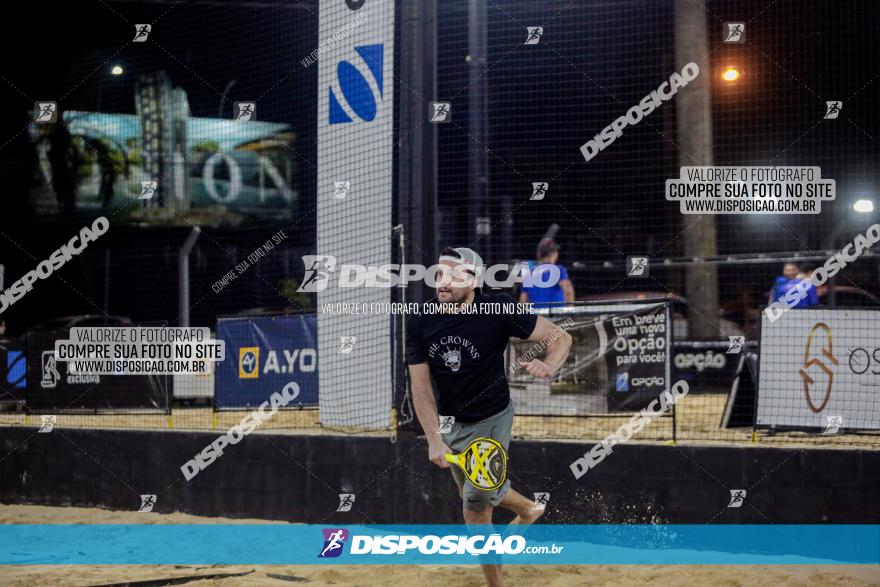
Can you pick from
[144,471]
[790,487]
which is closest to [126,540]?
[144,471]

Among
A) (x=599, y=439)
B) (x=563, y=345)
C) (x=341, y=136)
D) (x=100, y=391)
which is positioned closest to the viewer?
(x=563, y=345)

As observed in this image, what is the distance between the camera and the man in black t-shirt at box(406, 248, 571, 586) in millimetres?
6469

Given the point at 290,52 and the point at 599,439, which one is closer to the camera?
the point at 599,439

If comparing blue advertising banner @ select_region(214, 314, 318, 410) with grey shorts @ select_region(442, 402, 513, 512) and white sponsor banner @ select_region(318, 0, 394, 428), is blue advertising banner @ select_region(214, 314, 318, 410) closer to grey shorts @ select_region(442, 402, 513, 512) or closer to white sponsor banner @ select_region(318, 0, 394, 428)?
white sponsor banner @ select_region(318, 0, 394, 428)

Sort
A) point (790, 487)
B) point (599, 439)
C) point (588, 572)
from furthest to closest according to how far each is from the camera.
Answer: point (599, 439) < point (790, 487) < point (588, 572)

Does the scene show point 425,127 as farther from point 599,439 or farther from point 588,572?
point 588,572

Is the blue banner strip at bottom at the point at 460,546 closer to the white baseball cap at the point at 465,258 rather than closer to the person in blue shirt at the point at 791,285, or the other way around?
the white baseball cap at the point at 465,258

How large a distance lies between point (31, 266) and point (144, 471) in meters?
13.9

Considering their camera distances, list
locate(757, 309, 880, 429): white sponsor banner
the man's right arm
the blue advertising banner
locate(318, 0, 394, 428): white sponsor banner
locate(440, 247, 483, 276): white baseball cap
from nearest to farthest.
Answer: the man's right arm
locate(440, 247, 483, 276): white baseball cap
locate(757, 309, 880, 429): white sponsor banner
locate(318, 0, 394, 428): white sponsor banner
the blue advertising banner

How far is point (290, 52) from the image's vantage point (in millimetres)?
17172

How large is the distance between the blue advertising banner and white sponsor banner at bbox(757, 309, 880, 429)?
4.86m

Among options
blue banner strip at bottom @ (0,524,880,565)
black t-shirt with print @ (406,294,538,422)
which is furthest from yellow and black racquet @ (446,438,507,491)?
blue banner strip at bottom @ (0,524,880,565)

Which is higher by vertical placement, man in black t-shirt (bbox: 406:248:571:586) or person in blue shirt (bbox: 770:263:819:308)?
person in blue shirt (bbox: 770:263:819:308)

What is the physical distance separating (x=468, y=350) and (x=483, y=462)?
0.73m
